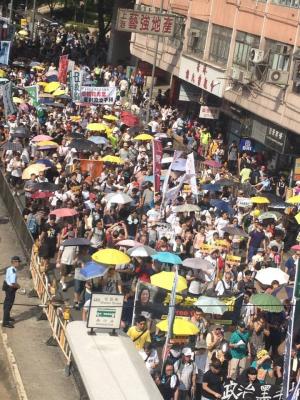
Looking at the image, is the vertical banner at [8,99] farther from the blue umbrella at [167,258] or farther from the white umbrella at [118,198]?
the blue umbrella at [167,258]

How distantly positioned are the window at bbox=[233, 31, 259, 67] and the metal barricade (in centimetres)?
1707

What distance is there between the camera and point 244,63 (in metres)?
38.0

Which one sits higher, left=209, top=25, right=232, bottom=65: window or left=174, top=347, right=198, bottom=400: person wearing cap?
left=209, top=25, right=232, bottom=65: window

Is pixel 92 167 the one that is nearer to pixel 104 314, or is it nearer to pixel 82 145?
pixel 82 145

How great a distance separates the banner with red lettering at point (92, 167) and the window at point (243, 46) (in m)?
10.2

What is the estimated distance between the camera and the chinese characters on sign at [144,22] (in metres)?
44.0

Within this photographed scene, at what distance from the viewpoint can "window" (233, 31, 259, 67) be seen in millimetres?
37491

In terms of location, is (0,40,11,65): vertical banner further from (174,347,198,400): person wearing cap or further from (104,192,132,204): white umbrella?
(174,347,198,400): person wearing cap

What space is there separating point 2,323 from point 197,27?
26.6 meters

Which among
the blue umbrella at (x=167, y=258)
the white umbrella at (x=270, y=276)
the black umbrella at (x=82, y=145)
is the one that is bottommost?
the black umbrella at (x=82, y=145)

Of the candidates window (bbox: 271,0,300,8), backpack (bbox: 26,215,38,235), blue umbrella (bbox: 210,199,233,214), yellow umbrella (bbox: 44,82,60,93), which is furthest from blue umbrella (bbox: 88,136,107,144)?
yellow umbrella (bbox: 44,82,60,93)

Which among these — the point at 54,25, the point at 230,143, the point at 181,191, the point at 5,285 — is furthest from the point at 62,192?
the point at 54,25

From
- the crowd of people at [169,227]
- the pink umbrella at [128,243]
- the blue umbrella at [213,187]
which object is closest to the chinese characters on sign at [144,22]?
the crowd of people at [169,227]

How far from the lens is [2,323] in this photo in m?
20.2
